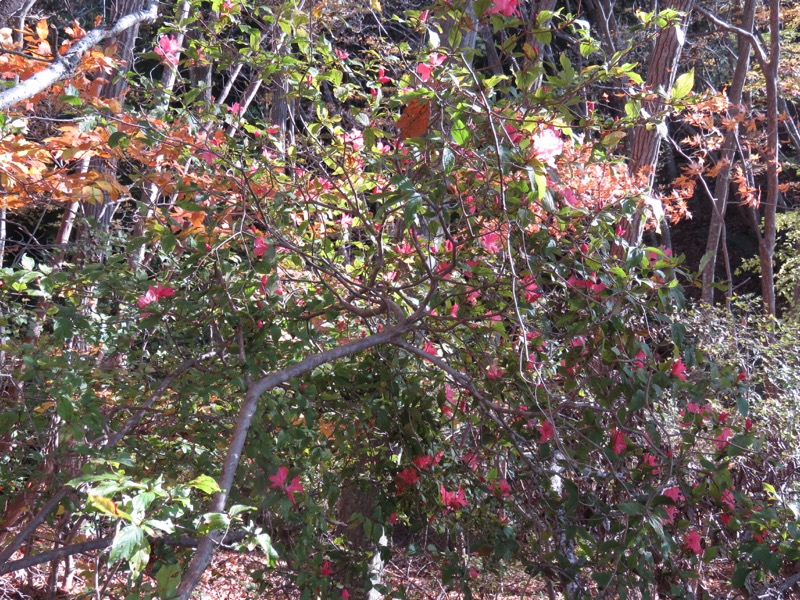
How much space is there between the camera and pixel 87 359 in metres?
2.49

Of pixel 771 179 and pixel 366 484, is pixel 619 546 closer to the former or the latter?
pixel 366 484

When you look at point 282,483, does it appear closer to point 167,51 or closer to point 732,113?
point 167,51

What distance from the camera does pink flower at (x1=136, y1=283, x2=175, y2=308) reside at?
2336mm

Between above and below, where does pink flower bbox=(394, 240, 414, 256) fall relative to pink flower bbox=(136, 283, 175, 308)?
above

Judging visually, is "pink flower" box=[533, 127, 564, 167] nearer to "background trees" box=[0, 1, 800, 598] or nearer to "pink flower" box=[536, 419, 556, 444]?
"background trees" box=[0, 1, 800, 598]

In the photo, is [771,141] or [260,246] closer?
[260,246]

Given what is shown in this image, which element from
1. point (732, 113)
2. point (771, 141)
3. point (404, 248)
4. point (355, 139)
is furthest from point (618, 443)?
point (732, 113)

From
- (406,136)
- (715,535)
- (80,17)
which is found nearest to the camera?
(406,136)

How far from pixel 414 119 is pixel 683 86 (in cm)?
65

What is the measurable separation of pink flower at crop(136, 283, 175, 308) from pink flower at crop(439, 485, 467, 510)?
111 cm

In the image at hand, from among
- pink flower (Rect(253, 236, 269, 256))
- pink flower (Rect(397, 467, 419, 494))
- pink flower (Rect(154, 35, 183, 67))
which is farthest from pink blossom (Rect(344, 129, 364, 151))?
pink flower (Rect(397, 467, 419, 494))

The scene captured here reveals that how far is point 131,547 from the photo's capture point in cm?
112

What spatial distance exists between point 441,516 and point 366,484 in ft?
0.94

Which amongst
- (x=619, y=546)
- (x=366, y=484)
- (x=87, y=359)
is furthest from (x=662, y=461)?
(x=87, y=359)
